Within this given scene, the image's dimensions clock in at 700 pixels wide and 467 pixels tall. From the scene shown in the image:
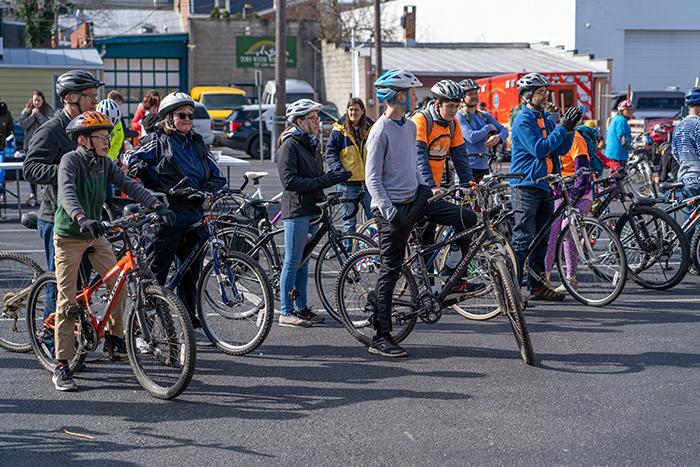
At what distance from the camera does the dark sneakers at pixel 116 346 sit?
7465 millimetres

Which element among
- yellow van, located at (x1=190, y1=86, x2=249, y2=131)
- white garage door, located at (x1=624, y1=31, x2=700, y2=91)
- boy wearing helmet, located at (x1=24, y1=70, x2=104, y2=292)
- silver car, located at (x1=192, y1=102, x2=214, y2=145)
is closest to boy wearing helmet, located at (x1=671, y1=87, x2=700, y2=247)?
boy wearing helmet, located at (x1=24, y1=70, x2=104, y2=292)

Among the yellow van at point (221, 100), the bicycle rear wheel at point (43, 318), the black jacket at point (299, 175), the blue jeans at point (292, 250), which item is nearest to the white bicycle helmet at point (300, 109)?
the black jacket at point (299, 175)

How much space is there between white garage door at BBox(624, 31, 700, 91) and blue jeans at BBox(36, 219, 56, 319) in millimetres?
45154

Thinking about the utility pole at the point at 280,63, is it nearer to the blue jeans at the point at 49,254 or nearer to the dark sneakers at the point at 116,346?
the blue jeans at the point at 49,254

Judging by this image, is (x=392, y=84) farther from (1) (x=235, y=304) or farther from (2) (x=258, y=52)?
(2) (x=258, y=52)

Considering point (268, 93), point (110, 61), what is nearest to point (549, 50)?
point (268, 93)

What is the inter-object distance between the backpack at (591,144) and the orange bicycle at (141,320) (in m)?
6.01

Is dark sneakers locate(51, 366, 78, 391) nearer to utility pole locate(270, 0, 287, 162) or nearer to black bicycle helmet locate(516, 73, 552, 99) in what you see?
black bicycle helmet locate(516, 73, 552, 99)

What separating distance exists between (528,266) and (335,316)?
6.39ft

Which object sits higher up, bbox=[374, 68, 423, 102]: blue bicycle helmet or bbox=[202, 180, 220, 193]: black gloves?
bbox=[374, 68, 423, 102]: blue bicycle helmet

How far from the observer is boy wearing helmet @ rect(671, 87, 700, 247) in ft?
36.3

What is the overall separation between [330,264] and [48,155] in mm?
2569

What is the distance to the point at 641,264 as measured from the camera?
1052 cm

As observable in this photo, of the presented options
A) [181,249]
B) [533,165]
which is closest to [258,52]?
[533,165]
